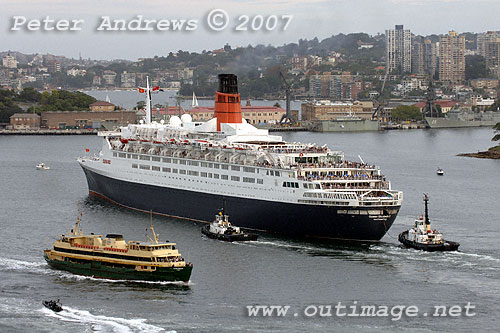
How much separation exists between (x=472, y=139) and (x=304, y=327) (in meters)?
78.2

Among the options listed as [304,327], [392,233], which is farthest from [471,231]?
[304,327]

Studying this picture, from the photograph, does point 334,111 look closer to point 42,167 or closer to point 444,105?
point 444,105

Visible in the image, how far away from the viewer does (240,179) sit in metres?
44.0

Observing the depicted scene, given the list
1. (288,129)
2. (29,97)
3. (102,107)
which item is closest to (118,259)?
(288,129)

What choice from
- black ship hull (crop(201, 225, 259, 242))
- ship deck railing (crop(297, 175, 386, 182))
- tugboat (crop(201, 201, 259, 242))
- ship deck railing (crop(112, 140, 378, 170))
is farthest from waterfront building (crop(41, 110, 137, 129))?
black ship hull (crop(201, 225, 259, 242))

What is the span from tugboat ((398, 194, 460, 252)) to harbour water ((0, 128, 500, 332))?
48cm

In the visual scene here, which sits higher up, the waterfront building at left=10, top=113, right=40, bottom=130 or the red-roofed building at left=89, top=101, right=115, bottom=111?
the red-roofed building at left=89, top=101, right=115, bottom=111

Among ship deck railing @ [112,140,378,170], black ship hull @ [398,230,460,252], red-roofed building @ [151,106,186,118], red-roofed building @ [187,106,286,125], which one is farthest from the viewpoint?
red-roofed building @ [187,106,286,125]

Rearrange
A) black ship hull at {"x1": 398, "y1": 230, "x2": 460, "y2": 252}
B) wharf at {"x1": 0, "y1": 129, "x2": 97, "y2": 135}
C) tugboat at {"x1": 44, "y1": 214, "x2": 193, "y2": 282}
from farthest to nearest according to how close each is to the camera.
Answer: wharf at {"x1": 0, "y1": 129, "x2": 97, "y2": 135}
black ship hull at {"x1": 398, "y1": 230, "x2": 460, "y2": 252}
tugboat at {"x1": 44, "y1": 214, "x2": 193, "y2": 282}

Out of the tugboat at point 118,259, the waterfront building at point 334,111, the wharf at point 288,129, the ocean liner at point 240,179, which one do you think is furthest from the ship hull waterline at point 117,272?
the waterfront building at point 334,111

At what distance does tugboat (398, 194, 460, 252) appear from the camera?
127ft

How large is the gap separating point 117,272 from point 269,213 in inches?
363

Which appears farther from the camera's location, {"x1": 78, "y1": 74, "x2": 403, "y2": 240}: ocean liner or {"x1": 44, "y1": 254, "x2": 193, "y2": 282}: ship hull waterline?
{"x1": 78, "y1": 74, "x2": 403, "y2": 240}: ocean liner

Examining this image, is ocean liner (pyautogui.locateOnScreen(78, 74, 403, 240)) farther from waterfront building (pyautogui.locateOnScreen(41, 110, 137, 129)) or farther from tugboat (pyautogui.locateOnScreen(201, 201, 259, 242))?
waterfront building (pyautogui.locateOnScreen(41, 110, 137, 129))
